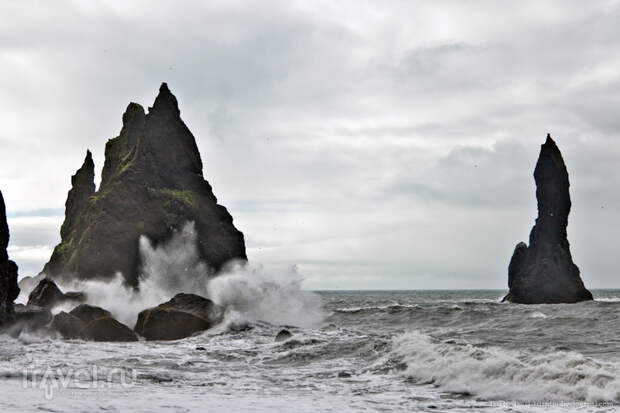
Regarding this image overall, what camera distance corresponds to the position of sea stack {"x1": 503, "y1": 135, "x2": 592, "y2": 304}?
86.3m

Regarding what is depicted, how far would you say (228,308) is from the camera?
34188mm

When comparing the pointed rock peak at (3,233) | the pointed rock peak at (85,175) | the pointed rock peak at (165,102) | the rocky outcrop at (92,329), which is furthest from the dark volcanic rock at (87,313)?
the pointed rock peak at (85,175)

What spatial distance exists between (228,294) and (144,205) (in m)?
→ 25.9

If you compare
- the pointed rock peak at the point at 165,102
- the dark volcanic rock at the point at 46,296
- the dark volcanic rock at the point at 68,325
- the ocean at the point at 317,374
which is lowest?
the ocean at the point at 317,374

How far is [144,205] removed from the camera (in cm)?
6081

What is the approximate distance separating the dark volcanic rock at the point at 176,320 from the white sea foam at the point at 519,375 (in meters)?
13.5

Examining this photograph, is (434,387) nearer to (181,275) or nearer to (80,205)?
(181,275)

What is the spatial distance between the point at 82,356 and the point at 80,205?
6286 centimetres

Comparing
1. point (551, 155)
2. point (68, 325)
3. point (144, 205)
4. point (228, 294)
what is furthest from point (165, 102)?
point (551, 155)

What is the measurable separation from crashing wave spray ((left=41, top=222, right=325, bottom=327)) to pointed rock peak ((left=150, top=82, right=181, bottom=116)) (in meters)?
20.5

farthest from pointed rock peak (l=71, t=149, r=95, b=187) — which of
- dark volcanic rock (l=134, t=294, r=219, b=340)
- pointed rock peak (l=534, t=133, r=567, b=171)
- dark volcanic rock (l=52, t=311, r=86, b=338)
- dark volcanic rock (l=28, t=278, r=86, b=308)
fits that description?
pointed rock peak (l=534, t=133, r=567, b=171)

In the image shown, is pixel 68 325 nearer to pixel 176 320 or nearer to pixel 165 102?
pixel 176 320

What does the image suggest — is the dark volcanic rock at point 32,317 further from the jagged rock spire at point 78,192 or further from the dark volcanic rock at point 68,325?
the jagged rock spire at point 78,192

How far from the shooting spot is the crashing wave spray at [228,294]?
36.1m
